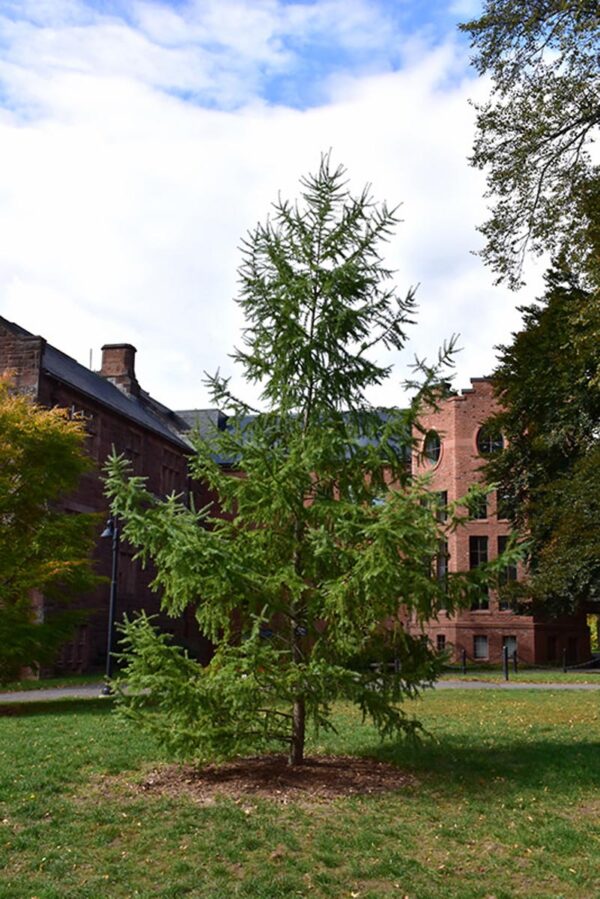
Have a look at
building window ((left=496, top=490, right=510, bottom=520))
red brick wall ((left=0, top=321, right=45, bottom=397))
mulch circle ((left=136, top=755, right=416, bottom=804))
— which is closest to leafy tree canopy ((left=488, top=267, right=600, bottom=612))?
building window ((left=496, top=490, right=510, bottom=520))

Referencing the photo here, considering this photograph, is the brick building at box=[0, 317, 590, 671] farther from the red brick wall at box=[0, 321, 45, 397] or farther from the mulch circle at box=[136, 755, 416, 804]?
the mulch circle at box=[136, 755, 416, 804]

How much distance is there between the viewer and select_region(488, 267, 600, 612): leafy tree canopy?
2772 cm

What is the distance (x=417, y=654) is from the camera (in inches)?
455

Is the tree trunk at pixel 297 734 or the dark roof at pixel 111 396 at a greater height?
the dark roof at pixel 111 396

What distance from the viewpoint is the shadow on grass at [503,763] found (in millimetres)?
10898

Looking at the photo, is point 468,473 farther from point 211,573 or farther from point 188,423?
point 211,573

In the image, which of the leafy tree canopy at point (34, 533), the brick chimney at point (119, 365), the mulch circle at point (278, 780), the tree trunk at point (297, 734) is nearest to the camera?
the mulch circle at point (278, 780)

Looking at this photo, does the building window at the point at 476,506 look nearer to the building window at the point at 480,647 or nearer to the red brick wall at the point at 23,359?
the red brick wall at the point at 23,359

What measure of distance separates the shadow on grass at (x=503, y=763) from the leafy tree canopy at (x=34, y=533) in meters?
10.5

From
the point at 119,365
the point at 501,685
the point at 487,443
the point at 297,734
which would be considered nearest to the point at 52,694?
the point at 501,685

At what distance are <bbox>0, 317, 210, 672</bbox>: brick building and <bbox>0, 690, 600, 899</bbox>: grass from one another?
18283 millimetres

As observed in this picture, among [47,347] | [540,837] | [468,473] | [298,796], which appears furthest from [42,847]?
[468,473]

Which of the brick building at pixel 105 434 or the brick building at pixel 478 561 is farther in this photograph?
the brick building at pixel 478 561

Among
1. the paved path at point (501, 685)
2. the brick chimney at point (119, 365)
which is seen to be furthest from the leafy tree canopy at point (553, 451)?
the brick chimney at point (119, 365)
